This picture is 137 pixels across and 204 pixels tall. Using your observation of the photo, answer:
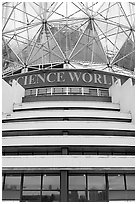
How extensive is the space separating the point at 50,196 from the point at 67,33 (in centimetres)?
2633

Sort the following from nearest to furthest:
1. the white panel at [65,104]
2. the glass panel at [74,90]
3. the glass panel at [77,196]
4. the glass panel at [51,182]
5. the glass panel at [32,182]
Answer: the glass panel at [77,196] → the glass panel at [51,182] → the glass panel at [32,182] → the white panel at [65,104] → the glass panel at [74,90]

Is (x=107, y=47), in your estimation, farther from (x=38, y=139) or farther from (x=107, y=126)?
(x=38, y=139)

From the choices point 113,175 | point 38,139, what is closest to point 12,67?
point 38,139

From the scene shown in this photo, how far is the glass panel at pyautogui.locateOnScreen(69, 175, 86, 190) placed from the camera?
1911 centimetres

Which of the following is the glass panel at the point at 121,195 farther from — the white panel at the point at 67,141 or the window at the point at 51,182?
the window at the point at 51,182

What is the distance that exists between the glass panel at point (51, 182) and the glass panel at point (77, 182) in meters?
1.00

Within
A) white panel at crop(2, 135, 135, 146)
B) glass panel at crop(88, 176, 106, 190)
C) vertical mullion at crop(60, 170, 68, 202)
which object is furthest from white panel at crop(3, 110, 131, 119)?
vertical mullion at crop(60, 170, 68, 202)

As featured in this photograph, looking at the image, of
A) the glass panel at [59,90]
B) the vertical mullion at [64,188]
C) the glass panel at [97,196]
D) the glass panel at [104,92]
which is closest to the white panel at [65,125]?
the vertical mullion at [64,188]

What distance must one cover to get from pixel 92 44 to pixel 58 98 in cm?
1360

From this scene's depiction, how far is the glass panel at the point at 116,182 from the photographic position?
19312 millimetres

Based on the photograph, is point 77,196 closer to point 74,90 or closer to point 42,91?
point 74,90

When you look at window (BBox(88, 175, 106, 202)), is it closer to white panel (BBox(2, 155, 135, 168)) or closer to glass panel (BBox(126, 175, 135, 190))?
white panel (BBox(2, 155, 135, 168))

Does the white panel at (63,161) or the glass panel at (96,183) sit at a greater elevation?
the white panel at (63,161)

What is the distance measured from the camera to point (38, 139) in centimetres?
2025
